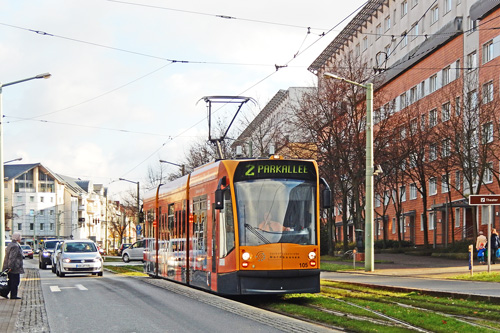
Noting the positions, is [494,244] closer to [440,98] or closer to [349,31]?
[440,98]

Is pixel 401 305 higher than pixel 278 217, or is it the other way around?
pixel 278 217

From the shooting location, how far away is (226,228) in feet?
56.6

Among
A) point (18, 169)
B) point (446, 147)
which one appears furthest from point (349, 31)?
point (18, 169)

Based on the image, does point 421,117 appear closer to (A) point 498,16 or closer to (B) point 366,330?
(A) point 498,16

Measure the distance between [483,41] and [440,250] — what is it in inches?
530

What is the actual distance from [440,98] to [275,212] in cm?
3596

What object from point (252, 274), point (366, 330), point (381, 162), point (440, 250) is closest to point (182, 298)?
point (252, 274)

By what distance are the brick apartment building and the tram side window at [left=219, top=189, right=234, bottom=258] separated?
845 inches

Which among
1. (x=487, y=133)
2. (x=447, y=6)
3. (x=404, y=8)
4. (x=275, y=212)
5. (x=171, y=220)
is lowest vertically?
(x=171, y=220)

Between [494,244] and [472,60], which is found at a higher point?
[472,60]

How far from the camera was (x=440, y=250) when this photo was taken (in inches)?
1860

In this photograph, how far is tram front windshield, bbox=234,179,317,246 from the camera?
1681cm

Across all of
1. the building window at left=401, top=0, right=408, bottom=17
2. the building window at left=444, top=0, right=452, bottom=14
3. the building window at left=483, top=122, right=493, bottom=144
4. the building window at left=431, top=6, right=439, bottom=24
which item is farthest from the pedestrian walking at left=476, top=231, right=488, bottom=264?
the building window at left=401, top=0, right=408, bottom=17

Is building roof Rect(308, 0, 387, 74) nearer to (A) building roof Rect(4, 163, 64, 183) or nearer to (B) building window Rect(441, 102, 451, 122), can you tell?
(B) building window Rect(441, 102, 451, 122)
